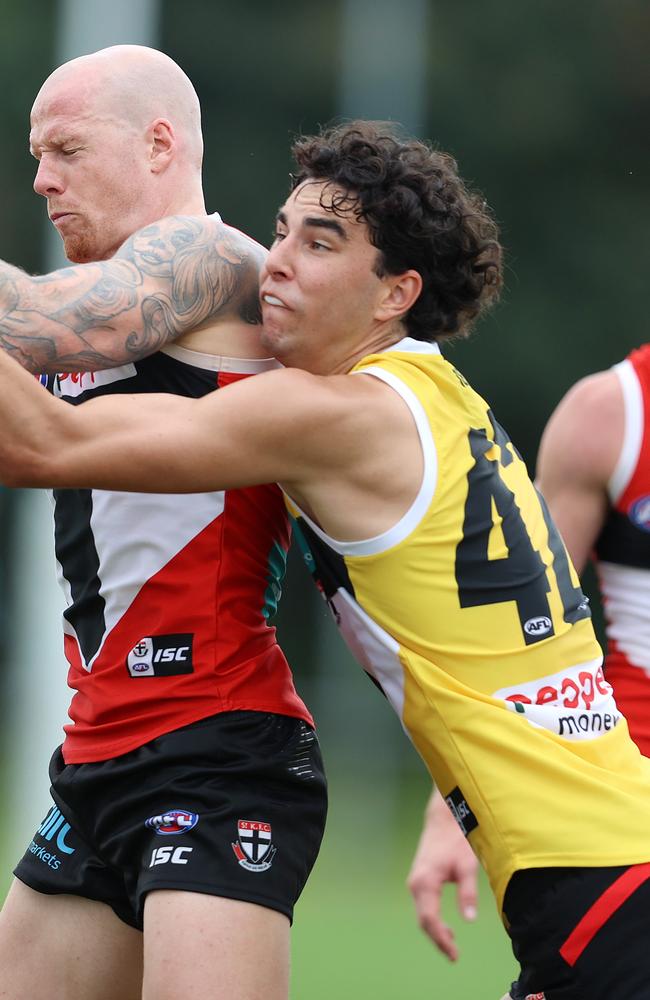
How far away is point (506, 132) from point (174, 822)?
1301cm

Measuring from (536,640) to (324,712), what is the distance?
891cm

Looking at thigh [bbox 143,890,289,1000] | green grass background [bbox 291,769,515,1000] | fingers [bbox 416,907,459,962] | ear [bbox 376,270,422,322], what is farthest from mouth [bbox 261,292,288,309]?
green grass background [bbox 291,769,515,1000]

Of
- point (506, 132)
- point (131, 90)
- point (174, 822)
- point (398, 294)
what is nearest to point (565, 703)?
point (174, 822)

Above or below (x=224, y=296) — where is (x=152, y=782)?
below

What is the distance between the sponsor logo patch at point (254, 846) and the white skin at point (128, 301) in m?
0.09

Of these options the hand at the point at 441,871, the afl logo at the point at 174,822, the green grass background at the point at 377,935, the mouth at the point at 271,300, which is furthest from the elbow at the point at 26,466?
the green grass background at the point at 377,935

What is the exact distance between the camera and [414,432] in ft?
10.1

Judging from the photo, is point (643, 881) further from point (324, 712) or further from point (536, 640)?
point (324, 712)

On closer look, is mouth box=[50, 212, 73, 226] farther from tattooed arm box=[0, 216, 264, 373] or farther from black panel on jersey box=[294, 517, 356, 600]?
black panel on jersey box=[294, 517, 356, 600]

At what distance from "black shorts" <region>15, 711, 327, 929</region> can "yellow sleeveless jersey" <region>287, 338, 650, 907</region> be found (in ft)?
1.03

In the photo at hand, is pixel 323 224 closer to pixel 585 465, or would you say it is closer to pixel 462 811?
pixel 585 465

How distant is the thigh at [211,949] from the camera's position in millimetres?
2996

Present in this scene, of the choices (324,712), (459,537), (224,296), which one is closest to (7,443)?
(224,296)

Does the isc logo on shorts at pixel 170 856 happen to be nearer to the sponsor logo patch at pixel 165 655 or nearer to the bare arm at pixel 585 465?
the sponsor logo patch at pixel 165 655
